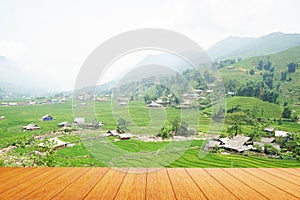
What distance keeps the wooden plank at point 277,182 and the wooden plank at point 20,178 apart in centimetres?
137

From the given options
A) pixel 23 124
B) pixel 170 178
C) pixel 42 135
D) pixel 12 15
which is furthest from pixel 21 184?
pixel 12 15

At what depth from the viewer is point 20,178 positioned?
4.05 feet

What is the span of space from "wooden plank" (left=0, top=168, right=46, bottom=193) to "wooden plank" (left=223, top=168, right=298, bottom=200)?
124 centimetres

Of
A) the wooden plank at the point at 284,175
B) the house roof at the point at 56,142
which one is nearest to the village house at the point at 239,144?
the wooden plank at the point at 284,175

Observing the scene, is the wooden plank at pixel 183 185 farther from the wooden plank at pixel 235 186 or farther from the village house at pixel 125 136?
the village house at pixel 125 136

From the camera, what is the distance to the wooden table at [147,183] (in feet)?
3.23

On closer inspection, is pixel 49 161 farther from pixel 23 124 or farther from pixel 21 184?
pixel 21 184

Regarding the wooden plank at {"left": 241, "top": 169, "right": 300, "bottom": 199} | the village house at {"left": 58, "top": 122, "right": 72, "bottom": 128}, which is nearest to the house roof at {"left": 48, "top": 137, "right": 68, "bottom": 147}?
the village house at {"left": 58, "top": 122, "right": 72, "bottom": 128}

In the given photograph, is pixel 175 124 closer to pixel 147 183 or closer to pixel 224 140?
pixel 224 140

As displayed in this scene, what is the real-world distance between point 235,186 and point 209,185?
135mm

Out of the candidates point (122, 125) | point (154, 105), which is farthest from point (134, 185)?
point (154, 105)

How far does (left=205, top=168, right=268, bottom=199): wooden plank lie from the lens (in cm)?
100

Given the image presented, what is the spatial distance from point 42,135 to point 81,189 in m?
2.39

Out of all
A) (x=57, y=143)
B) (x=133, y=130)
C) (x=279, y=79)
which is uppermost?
(x=279, y=79)
